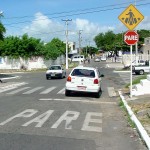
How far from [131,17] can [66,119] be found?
8146mm

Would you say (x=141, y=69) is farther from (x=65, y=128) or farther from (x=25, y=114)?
(x=65, y=128)

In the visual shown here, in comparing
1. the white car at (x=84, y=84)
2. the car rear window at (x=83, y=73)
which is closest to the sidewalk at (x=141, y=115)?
the white car at (x=84, y=84)

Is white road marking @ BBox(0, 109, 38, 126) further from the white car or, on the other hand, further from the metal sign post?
the metal sign post

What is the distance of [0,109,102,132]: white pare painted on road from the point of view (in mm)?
11508

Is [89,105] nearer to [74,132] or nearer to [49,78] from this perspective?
[74,132]

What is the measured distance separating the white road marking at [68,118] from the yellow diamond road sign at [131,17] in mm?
6433

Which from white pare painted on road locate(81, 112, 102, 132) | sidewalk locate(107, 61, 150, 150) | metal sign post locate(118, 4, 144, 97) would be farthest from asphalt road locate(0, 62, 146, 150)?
metal sign post locate(118, 4, 144, 97)

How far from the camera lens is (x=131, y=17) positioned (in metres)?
19.2

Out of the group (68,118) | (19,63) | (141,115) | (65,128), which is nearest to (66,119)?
(68,118)

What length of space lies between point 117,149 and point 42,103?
370 inches

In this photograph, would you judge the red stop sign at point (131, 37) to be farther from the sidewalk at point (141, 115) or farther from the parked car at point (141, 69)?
the parked car at point (141, 69)

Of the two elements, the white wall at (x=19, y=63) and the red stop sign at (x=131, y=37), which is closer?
the red stop sign at (x=131, y=37)

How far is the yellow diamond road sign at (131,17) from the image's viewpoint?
19.1 metres

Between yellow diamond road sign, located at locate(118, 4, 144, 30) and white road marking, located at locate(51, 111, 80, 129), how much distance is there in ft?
21.1
